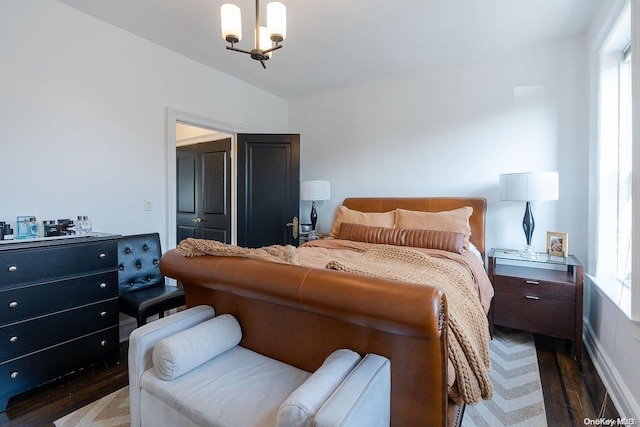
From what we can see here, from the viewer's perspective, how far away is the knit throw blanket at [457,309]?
47.6 inches

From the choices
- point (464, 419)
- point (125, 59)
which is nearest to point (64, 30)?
point (125, 59)

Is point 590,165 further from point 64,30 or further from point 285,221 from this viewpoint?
point 64,30

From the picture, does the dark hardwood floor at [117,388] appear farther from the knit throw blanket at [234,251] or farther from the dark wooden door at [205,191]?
the dark wooden door at [205,191]

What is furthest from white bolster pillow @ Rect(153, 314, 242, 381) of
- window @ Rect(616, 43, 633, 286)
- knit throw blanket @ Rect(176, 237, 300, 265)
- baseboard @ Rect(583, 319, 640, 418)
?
window @ Rect(616, 43, 633, 286)

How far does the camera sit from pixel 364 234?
9.76 ft

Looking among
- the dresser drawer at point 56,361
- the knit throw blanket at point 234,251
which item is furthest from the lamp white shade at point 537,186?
the dresser drawer at point 56,361

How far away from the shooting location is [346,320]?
3.75ft

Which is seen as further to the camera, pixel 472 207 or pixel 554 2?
pixel 472 207

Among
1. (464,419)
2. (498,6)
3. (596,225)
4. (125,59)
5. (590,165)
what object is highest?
(498,6)

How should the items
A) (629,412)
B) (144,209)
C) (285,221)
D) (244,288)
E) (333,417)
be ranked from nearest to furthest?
1. (333,417)
2. (244,288)
3. (629,412)
4. (144,209)
5. (285,221)

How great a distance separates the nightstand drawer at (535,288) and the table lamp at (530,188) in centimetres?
31

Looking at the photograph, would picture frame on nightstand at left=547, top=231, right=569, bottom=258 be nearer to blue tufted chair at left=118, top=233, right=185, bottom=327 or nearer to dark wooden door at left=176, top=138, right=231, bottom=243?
blue tufted chair at left=118, top=233, right=185, bottom=327

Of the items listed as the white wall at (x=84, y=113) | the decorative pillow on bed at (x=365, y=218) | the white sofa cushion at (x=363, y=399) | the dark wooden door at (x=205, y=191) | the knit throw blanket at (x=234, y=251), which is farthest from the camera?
the dark wooden door at (x=205, y=191)

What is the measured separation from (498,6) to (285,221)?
9.79 feet
